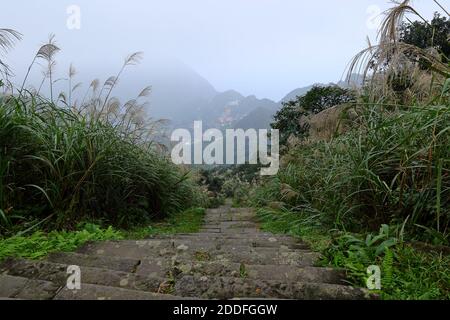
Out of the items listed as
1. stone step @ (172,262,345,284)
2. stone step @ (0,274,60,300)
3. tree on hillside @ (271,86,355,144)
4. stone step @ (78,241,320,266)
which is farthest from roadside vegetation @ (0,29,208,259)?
tree on hillside @ (271,86,355,144)

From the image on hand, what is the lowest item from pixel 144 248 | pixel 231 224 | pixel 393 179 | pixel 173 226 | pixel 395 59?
pixel 231 224

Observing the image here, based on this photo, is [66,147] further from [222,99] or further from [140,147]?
[222,99]

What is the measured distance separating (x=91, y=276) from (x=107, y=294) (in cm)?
22

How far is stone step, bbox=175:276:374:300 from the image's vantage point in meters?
1.17

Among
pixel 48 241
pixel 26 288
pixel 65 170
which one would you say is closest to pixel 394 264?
pixel 26 288

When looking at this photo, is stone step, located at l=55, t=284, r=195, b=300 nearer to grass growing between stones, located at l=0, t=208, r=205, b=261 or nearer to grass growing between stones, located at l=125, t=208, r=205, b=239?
grass growing between stones, located at l=0, t=208, r=205, b=261

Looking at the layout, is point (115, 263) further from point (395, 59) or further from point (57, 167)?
point (395, 59)

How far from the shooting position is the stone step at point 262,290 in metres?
1.17

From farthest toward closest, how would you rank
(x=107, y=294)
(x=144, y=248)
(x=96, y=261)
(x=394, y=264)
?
(x=144, y=248) → (x=96, y=261) → (x=394, y=264) → (x=107, y=294)

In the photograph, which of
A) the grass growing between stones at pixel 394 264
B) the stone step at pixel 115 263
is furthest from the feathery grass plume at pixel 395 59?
the stone step at pixel 115 263

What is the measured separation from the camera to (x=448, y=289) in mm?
1238

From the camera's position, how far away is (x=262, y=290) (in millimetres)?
1195

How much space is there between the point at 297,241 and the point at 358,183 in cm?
54

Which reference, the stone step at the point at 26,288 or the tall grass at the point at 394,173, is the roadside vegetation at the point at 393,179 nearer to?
the tall grass at the point at 394,173
